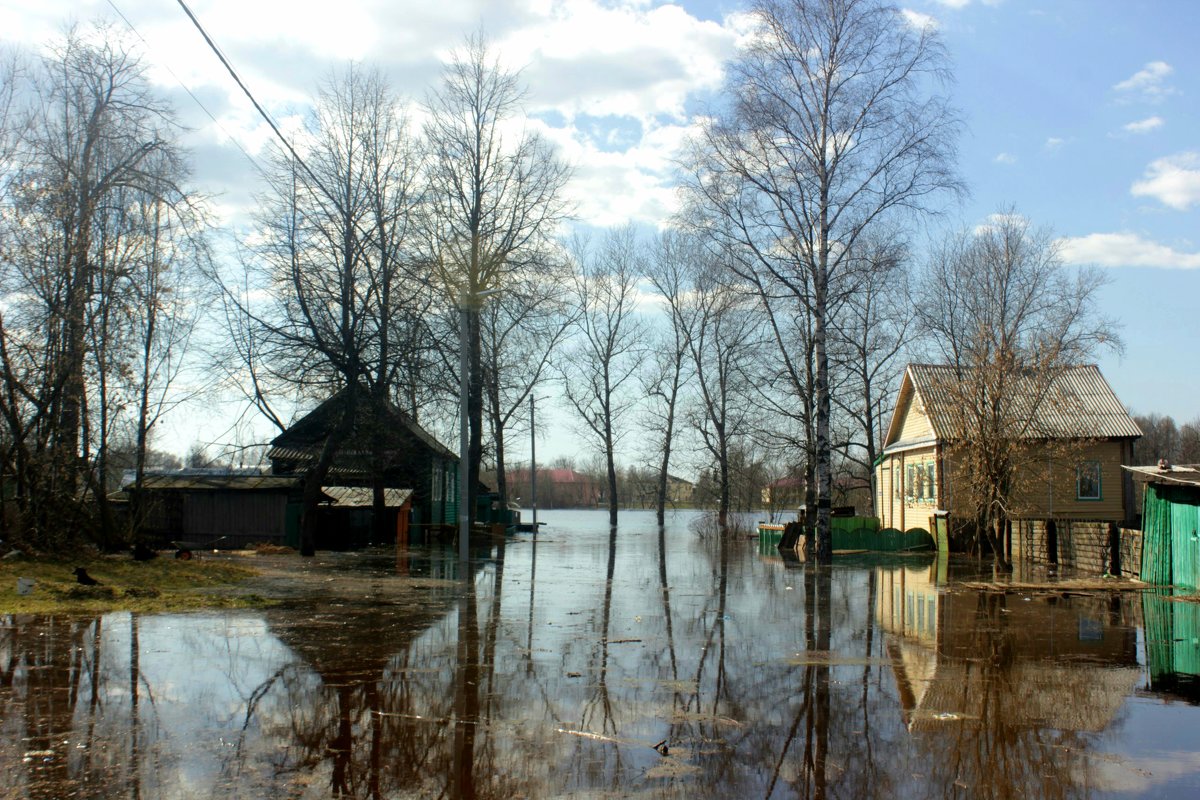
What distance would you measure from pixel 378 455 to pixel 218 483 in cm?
490

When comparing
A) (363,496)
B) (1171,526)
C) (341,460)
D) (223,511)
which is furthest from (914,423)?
(223,511)

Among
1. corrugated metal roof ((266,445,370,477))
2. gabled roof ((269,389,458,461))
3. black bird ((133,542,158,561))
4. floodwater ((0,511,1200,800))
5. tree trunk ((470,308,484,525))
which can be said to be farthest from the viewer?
corrugated metal roof ((266,445,370,477))

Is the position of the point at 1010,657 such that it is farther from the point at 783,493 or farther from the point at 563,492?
the point at 563,492

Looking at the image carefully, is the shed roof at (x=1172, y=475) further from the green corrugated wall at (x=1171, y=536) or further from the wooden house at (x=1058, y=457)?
the wooden house at (x=1058, y=457)

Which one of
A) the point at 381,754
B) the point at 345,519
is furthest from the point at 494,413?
the point at 381,754

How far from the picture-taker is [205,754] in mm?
6195

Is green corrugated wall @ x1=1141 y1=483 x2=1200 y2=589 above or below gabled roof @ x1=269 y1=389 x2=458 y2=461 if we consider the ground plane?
below

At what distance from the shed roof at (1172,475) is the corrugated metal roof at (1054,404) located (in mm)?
5959

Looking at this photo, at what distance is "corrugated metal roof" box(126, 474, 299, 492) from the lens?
2978 cm

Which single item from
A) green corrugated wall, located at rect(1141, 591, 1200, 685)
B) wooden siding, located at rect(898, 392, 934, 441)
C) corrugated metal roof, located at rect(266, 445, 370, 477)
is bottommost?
green corrugated wall, located at rect(1141, 591, 1200, 685)

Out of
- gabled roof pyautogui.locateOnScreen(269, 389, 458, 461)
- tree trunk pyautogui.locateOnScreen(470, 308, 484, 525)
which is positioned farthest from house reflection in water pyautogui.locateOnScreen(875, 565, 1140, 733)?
tree trunk pyautogui.locateOnScreen(470, 308, 484, 525)

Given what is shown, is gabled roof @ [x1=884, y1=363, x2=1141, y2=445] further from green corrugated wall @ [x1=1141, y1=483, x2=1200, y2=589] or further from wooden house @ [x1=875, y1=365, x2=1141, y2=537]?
green corrugated wall @ [x1=1141, y1=483, x2=1200, y2=589]

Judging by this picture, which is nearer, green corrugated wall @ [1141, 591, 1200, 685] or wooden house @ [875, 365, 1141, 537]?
green corrugated wall @ [1141, 591, 1200, 685]

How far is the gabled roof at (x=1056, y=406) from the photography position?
25.3 metres
